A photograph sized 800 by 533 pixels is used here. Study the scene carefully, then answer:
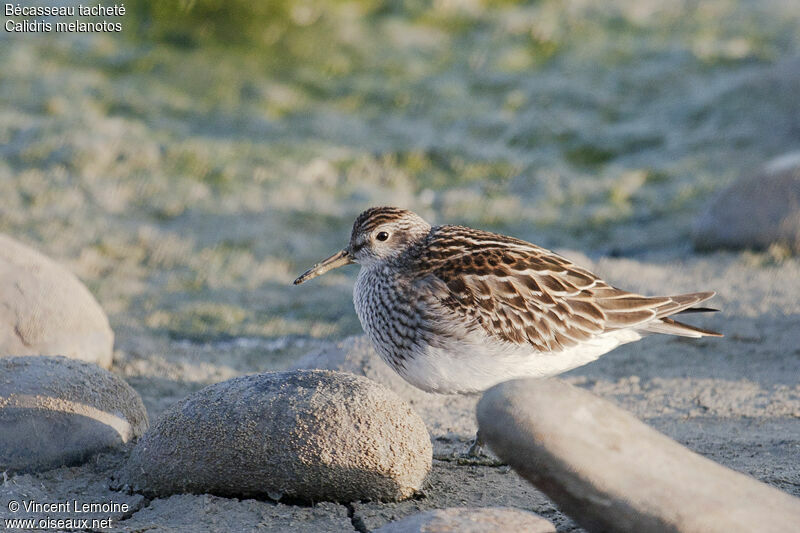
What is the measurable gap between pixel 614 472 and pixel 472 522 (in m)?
0.56

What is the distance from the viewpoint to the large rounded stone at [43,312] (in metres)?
5.99

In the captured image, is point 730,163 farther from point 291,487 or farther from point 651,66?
point 291,487

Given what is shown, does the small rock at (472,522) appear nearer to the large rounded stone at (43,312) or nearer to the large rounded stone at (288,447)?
the large rounded stone at (288,447)

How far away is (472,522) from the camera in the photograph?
3.63 m

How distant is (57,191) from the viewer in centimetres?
1016

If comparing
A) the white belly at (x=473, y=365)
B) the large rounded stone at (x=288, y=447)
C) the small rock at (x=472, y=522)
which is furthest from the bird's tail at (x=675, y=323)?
the small rock at (x=472, y=522)

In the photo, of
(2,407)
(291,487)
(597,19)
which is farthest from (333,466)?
(597,19)

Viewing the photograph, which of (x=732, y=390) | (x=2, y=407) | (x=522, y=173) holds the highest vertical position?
(x=522, y=173)

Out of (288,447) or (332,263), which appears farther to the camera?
(332,263)

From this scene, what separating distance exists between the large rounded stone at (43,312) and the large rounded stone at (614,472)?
11.2ft

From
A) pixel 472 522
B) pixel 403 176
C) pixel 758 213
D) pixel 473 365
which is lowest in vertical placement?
pixel 472 522

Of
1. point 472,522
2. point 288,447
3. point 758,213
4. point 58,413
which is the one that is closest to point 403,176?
point 758,213

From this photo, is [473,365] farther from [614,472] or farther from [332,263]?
[614,472]

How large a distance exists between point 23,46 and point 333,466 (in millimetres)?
10935
